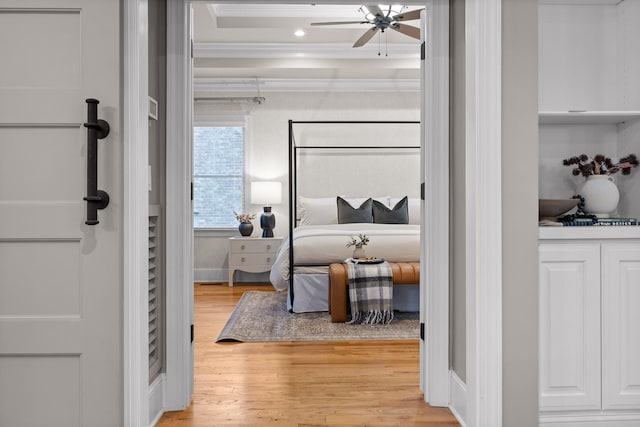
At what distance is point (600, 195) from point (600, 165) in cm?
16

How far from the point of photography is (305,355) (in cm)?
309

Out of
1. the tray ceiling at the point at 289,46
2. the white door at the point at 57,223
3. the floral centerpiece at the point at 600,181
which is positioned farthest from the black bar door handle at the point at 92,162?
the tray ceiling at the point at 289,46

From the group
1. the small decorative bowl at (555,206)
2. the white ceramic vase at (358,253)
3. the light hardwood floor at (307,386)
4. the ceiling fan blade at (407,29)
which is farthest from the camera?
the white ceramic vase at (358,253)

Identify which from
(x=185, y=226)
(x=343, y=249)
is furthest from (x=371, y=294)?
(x=185, y=226)

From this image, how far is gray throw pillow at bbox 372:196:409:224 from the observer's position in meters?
5.90

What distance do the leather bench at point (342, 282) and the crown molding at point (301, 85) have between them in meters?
3.22

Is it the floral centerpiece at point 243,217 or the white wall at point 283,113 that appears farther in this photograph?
the white wall at point 283,113

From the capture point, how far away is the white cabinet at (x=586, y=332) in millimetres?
1894

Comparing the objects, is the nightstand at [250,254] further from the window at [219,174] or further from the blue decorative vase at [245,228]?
the window at [219,174]

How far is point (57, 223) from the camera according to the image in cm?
160

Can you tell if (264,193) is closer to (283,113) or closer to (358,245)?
(283,113)

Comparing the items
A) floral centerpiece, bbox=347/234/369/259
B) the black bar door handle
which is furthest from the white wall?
the black bar door handle

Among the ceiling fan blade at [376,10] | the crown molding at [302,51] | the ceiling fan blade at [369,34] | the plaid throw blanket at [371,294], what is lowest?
the plaid throw blanket at [371,294]

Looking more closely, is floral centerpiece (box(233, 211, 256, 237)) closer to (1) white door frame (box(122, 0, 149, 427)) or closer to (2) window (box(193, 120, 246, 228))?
(2) window (box(193, 120, 246, 228))
